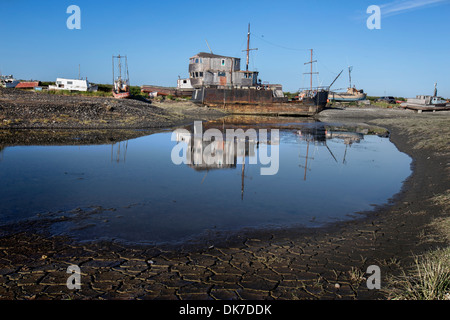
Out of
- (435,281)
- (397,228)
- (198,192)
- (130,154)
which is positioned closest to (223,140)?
(130,154)

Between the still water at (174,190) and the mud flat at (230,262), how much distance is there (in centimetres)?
56

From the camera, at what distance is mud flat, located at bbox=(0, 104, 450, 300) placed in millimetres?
4328

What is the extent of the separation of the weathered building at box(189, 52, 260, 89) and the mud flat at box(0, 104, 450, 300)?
5329cm

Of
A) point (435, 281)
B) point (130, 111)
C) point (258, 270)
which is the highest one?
point (130, 111)

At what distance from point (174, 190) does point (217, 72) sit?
178 ft

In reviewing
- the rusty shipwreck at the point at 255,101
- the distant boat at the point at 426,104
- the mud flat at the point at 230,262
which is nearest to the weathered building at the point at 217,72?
the rusty shipwreck at the point at 255,101

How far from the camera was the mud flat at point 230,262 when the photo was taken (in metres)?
4.33

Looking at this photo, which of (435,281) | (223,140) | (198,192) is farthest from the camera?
(223,140)

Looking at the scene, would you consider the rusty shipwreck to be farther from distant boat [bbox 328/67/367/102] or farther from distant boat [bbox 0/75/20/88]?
distant boat [bbox 0/75/20/88]

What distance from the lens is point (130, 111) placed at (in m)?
31.9

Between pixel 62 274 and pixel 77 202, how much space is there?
389 cm

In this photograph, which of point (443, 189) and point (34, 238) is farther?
point (443, 189)

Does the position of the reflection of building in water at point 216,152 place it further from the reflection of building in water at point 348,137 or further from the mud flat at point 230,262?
the mud flat at point 230,262
